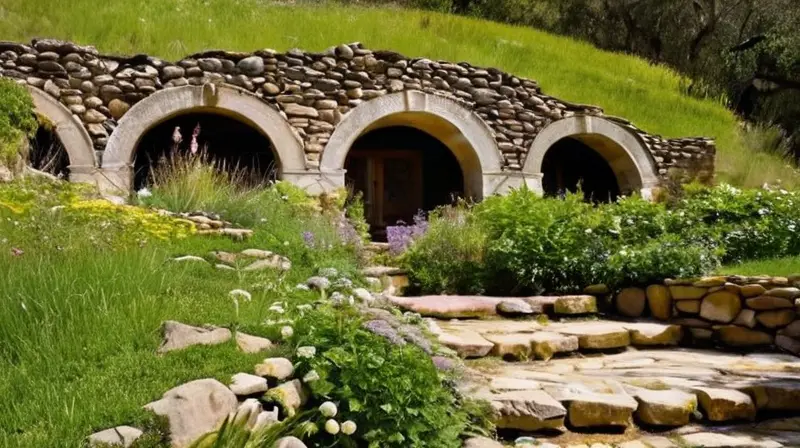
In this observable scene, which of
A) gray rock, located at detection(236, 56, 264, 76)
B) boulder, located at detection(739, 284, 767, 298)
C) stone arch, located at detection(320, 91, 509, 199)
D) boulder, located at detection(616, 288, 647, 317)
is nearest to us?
boulder, located at detection(739, 284, 767, 298)

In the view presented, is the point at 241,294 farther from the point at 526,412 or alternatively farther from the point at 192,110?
the point at 192,110

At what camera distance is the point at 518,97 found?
412 inches

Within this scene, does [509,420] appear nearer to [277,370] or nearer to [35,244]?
[277,370]

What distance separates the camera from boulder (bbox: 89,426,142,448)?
2.28 m

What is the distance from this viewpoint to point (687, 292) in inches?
240

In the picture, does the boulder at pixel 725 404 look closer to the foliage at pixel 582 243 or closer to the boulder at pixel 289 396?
the foliage at pixel 582 243

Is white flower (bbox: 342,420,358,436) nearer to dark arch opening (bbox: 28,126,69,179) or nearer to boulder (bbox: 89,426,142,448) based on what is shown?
boulder (bbox: 89,426,142,448)

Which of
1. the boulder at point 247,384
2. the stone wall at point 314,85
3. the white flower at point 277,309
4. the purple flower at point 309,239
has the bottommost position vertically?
the boulder at point 247,384

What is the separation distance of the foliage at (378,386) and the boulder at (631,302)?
3.63 metres

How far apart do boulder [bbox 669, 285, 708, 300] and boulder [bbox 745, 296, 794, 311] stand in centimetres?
38

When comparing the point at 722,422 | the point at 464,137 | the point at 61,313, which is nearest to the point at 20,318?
the point at 61,313

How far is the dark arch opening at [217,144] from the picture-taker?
400 inches

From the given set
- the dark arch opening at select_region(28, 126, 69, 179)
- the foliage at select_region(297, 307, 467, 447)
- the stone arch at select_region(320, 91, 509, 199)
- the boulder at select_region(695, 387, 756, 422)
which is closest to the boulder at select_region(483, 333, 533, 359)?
the boulder at select_region(695, 387, 756, 422)

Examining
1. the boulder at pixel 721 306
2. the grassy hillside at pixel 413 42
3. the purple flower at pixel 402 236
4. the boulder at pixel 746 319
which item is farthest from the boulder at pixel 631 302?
the grassy hillside at pixel 413 42
